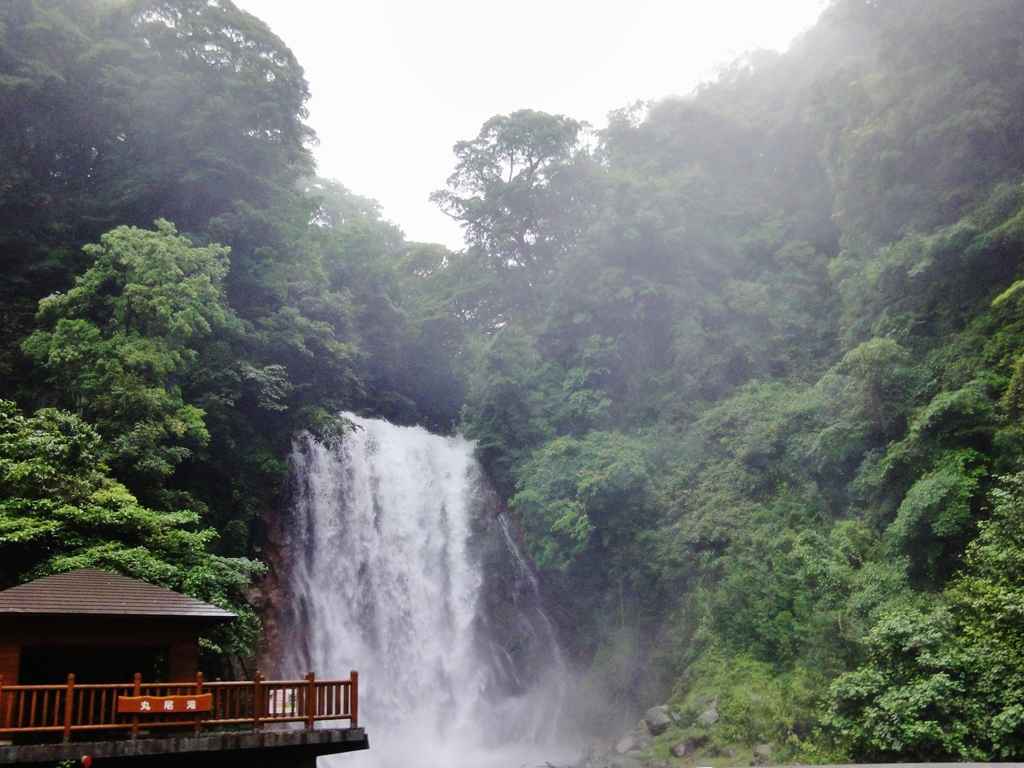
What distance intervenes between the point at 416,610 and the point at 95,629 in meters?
12.0

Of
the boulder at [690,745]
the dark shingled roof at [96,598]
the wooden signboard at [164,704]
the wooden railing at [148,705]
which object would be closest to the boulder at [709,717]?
the boulder at [690,745]

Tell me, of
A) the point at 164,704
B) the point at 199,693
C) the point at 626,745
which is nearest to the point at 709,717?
the point at 626,745

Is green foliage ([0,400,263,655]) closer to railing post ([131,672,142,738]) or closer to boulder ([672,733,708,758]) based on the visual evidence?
railing post ([131,672,142,738])

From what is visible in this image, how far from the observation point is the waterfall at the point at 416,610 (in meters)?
19.5

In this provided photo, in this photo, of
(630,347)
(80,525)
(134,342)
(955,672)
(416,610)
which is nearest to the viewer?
(955,672)

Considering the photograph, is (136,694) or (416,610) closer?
(136,694)

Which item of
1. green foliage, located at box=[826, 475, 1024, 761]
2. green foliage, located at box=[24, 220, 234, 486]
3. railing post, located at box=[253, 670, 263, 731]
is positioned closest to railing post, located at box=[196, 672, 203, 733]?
railing post, located at box=[253, 670, 263, 731]

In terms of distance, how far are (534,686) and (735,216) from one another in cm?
1691

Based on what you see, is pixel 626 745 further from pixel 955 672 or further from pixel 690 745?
pixel 955 672

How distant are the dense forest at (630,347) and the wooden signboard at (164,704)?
3.96 metres

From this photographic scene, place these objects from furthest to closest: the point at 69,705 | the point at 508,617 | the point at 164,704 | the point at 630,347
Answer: the point at 630,347 → the point at 508,617 → the point at 164,704 → the point at 69,705

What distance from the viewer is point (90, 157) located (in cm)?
2295

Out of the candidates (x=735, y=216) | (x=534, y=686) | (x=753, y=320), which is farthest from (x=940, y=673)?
(x=735, y=216)

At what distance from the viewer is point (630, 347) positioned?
2566 centimetres
